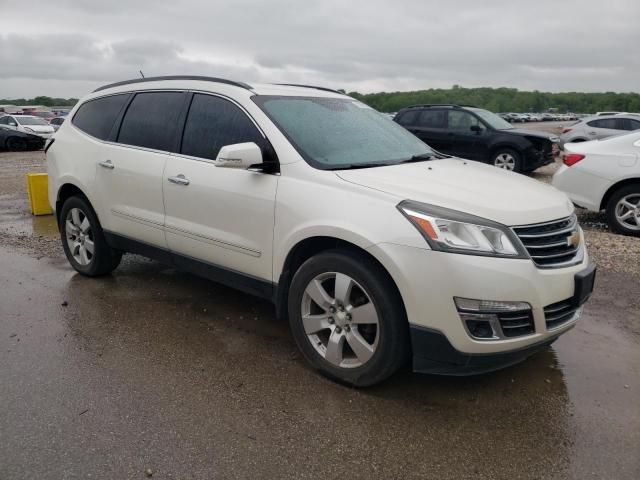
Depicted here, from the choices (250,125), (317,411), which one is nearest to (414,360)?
(317,411)

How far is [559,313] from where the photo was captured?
306 centimetres

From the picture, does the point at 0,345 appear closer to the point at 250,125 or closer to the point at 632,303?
the point at 250,125

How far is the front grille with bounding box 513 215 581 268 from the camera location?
2.95 m

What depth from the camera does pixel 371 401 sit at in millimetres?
3152

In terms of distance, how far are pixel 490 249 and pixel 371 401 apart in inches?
43.4

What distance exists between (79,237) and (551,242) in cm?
425

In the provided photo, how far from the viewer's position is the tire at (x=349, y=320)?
300 cm

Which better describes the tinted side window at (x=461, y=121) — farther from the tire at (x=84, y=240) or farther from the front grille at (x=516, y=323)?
the front grille at (x=516, y=323)

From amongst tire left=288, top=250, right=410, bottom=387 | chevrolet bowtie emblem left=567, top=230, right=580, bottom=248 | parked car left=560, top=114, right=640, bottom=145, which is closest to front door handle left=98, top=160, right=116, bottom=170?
tire left=288, top=250, right=410, bottom=387

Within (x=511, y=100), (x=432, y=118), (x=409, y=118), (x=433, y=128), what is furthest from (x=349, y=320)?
(x=511, y=100)

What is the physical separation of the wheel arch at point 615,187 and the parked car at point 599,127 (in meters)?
10.7

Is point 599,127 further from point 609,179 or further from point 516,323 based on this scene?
point 516,323

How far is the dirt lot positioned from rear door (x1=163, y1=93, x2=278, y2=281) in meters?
0.63

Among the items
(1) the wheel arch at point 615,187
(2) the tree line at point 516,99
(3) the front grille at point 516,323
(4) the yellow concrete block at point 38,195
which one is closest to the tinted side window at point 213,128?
(3) the front grille at point 516,323
